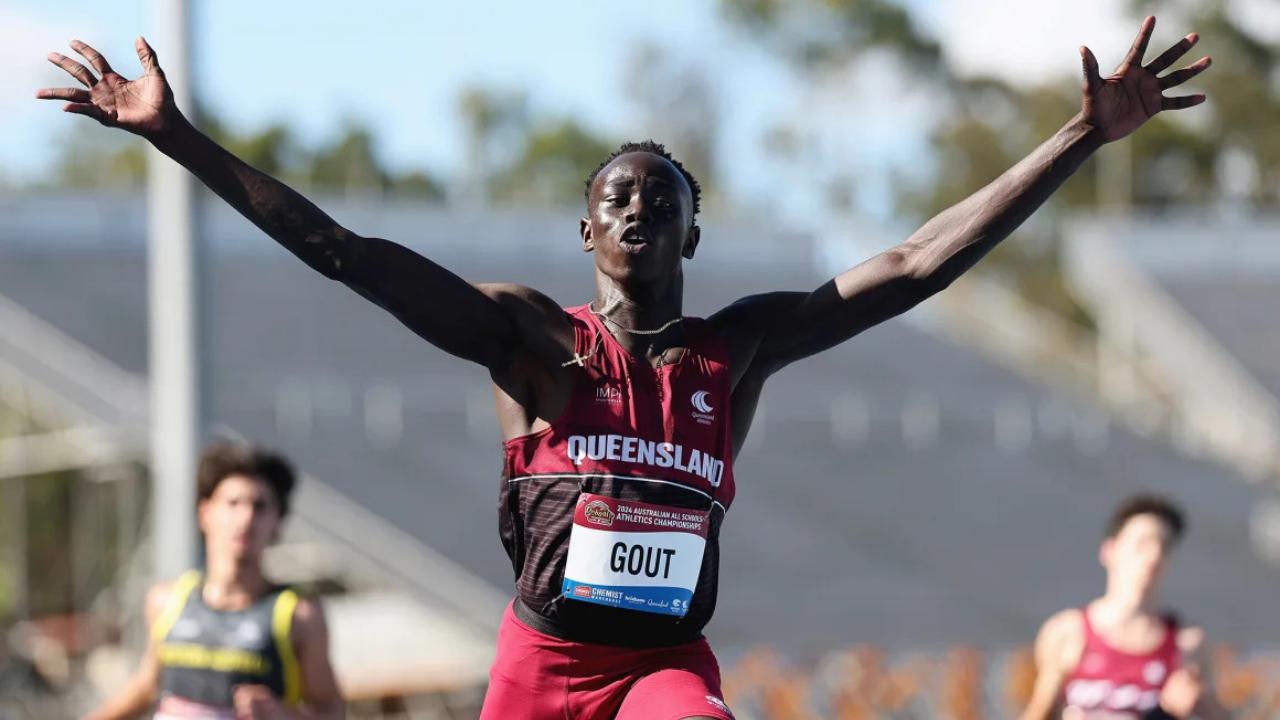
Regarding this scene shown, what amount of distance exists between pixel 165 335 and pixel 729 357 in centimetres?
609

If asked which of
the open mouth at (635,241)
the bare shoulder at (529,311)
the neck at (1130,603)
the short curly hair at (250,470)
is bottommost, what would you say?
the neck at (1130,603)

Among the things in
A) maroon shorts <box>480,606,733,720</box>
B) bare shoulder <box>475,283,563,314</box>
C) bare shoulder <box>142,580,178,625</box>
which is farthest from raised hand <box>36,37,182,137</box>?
bare shoulder <box>142,580,178,625</box>

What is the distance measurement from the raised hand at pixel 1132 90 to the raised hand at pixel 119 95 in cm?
230

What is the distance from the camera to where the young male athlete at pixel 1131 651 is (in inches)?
261

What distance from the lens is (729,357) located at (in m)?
4.47

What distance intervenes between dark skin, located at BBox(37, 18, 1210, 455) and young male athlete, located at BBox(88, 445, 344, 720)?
162 cm

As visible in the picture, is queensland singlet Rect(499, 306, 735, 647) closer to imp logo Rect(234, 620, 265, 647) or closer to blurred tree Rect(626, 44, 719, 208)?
imp logo Rect(234, 620, 265, 647)

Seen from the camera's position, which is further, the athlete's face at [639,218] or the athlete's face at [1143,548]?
the athlete's face at [1143,548]

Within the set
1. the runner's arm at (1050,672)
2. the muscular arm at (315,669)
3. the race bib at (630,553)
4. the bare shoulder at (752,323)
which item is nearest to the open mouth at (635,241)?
the bare shoulder at (752,323)

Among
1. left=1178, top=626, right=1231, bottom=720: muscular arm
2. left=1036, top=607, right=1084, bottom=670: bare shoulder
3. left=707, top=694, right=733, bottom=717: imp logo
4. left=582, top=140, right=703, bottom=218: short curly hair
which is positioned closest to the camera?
left=707, top=694, right=733, bottom=717: imp logo

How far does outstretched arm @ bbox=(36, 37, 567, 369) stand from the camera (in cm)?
421

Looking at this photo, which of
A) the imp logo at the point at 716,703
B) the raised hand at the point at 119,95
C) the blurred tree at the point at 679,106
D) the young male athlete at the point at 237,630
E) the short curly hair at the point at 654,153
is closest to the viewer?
the imp logo at the point at 716,703

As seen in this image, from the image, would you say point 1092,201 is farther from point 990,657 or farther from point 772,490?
point 990,657

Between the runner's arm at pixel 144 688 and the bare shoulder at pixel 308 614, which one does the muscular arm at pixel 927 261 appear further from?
the runner's arm at pixel 144 688
